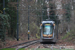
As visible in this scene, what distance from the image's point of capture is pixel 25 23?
40.8 m

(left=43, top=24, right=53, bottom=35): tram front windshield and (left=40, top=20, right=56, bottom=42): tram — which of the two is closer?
(left=40, top=20, right=56, bottom=42): tram

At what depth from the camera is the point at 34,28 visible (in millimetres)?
42594

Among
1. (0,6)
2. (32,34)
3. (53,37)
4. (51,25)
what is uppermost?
(0,6)

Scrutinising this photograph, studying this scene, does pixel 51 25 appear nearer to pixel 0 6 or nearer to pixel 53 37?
pixel 53 37

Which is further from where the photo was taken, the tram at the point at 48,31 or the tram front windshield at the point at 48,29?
the tram front windshield at the point at 48,29

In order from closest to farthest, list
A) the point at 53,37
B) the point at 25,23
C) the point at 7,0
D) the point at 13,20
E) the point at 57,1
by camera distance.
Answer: the point at 57,1 < the point at 53,37 < the point at 7,0 < the point at 13,20 < the point at 25,23

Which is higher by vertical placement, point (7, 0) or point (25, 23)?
point (7, 0)

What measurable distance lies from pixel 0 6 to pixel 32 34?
2378cm

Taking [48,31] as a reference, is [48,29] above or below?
above

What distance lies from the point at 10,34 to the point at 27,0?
11.4 metres

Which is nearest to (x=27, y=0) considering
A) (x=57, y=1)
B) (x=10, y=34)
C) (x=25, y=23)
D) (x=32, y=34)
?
(x=57, y=1)

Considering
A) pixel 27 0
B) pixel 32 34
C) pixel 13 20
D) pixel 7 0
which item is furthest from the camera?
pixel 32 34

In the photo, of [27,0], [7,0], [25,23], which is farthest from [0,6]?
[25,23]

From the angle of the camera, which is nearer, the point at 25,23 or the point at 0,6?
the point at 0,6
